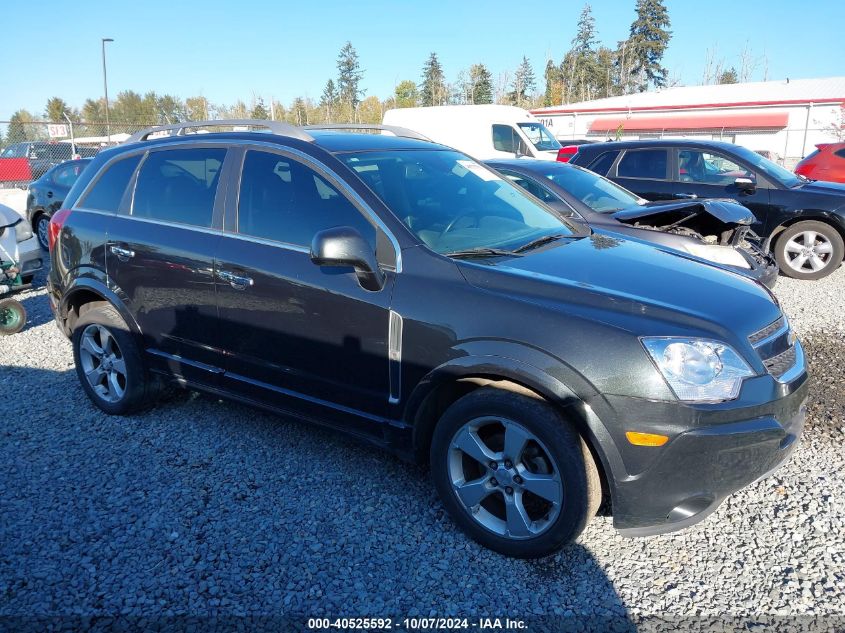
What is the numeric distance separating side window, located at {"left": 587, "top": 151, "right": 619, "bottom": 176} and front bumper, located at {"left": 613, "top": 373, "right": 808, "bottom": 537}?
23.2 ft

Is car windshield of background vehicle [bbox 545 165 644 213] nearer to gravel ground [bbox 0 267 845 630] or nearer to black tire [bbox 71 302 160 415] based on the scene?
gravel ground [bbox 0 267 845 630]

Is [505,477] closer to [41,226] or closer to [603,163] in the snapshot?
[603,163]

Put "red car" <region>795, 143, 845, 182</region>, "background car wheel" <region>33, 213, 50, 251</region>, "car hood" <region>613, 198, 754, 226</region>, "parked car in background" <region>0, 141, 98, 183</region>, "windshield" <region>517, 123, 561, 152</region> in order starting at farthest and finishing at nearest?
"parked car in background" <region>0, 141, 98, 183</region>, "windshield" <region>517, 123, 561, 152</region>, "red car" <region>795, 143, 845, 182</region>, "background car wheel" <region>33, 213, 50, 251</region>, "car hood" <region>613, 198, 754, 226</region>

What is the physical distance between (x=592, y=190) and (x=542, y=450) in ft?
16.5

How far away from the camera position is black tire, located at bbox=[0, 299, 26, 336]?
21.7ft

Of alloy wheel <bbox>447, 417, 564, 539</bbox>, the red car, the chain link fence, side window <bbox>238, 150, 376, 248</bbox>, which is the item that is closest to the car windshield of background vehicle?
side window <bbox>238, 150, 376, 248</bbox>

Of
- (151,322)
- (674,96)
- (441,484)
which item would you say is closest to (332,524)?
(441,484)

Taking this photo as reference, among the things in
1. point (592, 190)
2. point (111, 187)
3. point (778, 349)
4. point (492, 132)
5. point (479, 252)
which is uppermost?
point (492, 132)

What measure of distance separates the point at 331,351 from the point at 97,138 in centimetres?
3210

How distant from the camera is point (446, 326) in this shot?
2.88 metres

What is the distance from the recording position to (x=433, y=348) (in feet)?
9.54

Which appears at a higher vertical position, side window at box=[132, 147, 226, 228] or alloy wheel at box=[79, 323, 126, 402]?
side window at box=[132, 147, 226, 228]

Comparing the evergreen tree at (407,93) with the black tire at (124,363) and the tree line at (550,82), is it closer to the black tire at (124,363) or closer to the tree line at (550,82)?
the tree line at (550,82)

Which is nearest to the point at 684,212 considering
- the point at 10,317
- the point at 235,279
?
the point at 235,279
